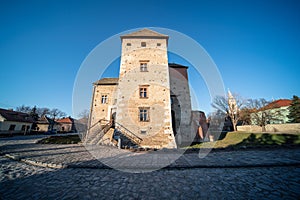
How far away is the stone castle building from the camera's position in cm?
1154

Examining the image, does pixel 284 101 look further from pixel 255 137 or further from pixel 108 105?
pixel 108 105

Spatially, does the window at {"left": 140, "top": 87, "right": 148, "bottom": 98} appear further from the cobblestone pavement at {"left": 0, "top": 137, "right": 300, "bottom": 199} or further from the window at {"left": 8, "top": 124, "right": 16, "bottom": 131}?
the window at {"left": 8, "top": 124, "right": 16, "bottom": 131}

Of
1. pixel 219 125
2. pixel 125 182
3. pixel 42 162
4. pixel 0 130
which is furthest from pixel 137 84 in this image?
pixel 0 130

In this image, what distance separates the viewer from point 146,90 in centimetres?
1295

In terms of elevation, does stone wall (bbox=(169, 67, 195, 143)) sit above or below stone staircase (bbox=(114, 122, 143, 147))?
above

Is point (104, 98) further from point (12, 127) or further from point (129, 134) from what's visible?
point (12, 127)

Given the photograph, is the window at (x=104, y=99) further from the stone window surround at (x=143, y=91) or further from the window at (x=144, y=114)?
the window at (x=144, y=114)

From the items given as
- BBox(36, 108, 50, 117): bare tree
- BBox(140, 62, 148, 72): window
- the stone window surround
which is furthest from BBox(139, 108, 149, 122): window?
BBox(36, 108, 50, 117): bare tree

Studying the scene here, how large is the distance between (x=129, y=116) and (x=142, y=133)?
215 centimetres

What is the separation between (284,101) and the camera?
97.9 ft

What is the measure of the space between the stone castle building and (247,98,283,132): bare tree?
16.7 m

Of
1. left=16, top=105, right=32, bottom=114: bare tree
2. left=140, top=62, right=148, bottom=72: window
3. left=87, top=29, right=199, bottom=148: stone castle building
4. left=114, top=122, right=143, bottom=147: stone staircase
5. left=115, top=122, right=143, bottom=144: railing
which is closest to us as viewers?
left=114, top=122, right=143, bottom=147: stone staircase

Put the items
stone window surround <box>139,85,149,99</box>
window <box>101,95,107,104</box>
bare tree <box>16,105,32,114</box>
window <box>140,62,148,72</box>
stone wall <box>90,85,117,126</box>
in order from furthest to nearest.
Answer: bare tree <box>16,105,32,114</box>, window <box>101,95,107,104</box>, stone wall <box>90,85,117,126</box>, window <box>140,62,148,72</box>, stone window surround <box>139,85,149,99</box>

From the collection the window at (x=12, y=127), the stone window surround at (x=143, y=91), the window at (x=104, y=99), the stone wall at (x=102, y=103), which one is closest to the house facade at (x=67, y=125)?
the window at (x=12, y=127)
